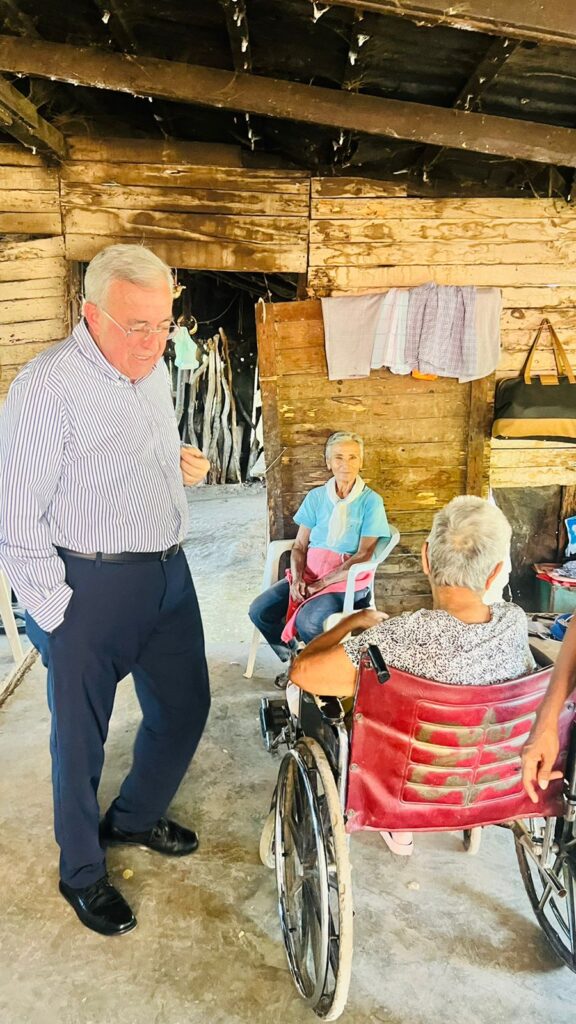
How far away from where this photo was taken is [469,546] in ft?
5.06

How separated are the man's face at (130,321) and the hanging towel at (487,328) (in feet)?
8.23

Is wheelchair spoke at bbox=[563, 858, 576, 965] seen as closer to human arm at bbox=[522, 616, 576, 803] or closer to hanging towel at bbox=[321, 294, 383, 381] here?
human arm at bbox=[522, 616, 576, 803]

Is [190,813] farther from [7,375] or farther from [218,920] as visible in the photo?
[7,375]

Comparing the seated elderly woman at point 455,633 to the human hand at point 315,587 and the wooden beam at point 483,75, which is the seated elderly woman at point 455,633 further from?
the wooden beam at point 483,75

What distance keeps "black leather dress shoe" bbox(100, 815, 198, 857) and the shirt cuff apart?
2.89 feet

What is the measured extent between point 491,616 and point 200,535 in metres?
5.26

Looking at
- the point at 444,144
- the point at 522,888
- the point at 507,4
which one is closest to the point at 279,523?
the point at 444,144

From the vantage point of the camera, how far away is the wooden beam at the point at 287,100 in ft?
8.77

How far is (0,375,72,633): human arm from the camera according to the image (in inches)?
63.5

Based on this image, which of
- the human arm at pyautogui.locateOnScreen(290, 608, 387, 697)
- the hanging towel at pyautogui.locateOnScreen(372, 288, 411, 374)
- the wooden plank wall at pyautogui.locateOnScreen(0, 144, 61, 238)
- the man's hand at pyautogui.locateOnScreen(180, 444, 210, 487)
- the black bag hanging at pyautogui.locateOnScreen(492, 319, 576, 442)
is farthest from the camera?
the black bag hanging at pyautogui.locateOnScreen(492, 319, 576, 442)

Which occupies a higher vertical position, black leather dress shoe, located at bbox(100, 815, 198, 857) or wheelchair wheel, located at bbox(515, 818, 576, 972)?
wheelchair wheel, located at bbox(515, 818, 576, 972)

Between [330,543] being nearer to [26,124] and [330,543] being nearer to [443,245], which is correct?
[443,245]

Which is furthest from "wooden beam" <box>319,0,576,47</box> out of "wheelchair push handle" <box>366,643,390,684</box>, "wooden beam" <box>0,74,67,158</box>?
"wheelchair push handle" <box>366,643,390,684</box>

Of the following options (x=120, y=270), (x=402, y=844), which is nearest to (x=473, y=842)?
(x=402, y=844)
